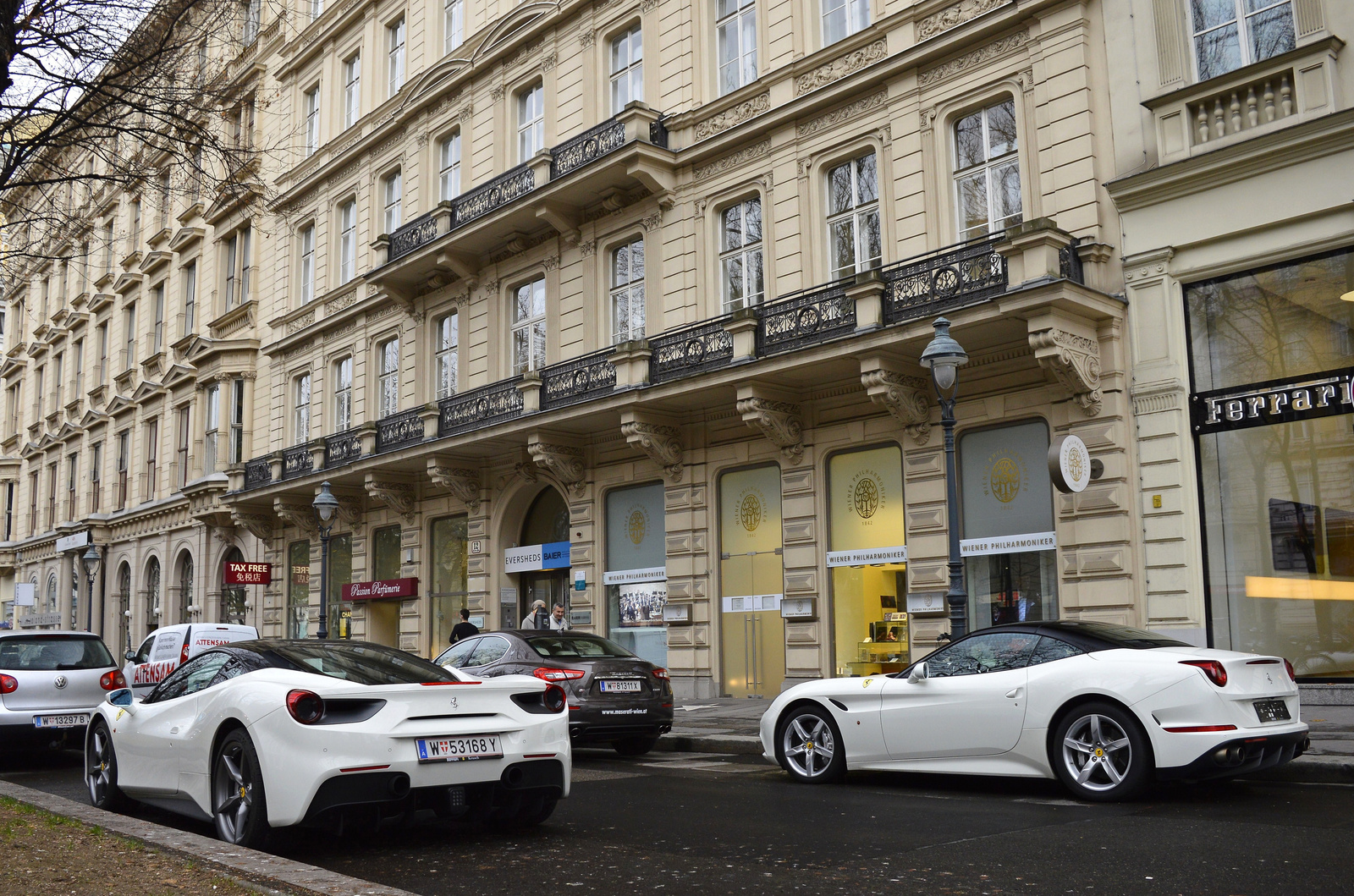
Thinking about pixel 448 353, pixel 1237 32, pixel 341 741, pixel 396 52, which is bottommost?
pixel 341 741

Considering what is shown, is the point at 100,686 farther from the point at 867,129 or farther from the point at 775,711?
the point at 867,129

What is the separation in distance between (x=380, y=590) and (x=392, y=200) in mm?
9748

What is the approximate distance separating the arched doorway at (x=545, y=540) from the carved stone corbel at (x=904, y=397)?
8.67m

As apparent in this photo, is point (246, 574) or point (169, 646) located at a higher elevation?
point (246, 574)

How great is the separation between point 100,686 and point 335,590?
16.5m

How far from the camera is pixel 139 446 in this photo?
139 feet

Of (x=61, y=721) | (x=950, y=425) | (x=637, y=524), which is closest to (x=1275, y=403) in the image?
(x=950, y=425)

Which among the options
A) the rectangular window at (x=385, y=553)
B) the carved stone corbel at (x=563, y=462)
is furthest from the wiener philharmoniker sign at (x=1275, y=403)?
the rectangular window at (x=385, y=553)

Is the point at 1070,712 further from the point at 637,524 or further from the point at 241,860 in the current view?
the point at 637,524

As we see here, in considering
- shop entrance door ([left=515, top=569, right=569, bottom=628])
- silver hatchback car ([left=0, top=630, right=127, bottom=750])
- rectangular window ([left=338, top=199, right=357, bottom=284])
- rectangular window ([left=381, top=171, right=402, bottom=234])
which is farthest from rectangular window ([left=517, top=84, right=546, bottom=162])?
silver hatchback car ([left=0, top=630, right=127, bottom=750])

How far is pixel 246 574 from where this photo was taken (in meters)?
29.9

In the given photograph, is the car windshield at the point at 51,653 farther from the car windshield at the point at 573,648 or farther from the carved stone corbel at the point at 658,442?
the carved stone corbel at the point at 658,442

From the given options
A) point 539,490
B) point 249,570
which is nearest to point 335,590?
point 249,570

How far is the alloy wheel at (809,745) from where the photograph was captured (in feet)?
33.5
